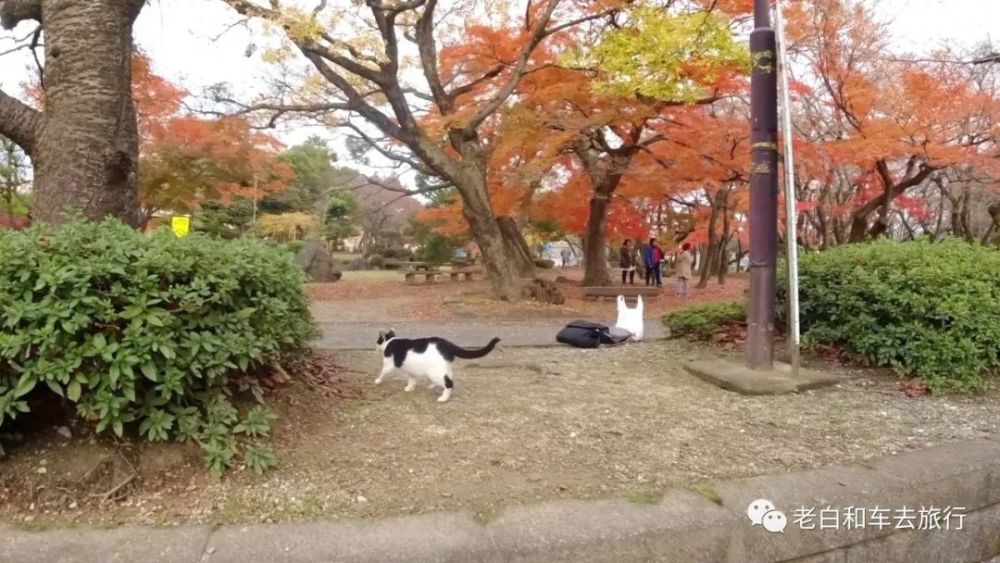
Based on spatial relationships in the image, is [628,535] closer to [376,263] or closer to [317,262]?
[317,262]

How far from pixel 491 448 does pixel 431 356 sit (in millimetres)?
900

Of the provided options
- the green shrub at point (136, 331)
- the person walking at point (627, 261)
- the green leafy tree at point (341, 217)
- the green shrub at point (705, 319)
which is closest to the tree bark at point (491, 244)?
the green shrub at point (705, 319)

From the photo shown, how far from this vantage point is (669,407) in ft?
12.3

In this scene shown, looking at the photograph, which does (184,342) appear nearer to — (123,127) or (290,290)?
(290,290)

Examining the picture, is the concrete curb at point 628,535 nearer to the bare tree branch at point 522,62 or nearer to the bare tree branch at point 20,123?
the bare tree branch at point 20,123

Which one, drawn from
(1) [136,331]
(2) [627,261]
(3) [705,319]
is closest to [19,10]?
(1) [136,331]

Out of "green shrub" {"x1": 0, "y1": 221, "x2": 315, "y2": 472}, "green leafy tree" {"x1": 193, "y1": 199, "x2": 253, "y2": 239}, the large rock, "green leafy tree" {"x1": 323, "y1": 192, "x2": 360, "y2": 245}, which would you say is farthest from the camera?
"green leafy tree" {"x1": 323, "y1": 192, "x2": 360, "y2": 245}

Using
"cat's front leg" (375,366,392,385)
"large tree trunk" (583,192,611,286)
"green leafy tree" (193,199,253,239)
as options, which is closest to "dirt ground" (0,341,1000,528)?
"cat's front leg" (375,366,392,385)

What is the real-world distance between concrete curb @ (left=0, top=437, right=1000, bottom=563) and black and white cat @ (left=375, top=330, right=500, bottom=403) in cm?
150

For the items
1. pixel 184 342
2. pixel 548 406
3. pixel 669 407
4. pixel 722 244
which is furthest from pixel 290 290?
pixel 722 244

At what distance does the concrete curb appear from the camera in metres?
1.98

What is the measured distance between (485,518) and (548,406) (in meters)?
→ 1.55

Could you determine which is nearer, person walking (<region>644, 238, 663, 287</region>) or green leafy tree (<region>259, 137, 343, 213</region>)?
person walking (<region>644, 238, 663, 287</region>)

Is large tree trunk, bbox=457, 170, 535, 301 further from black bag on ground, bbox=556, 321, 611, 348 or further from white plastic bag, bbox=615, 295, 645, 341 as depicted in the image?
black bag on ground, bbox=556, 321, 611, 348
